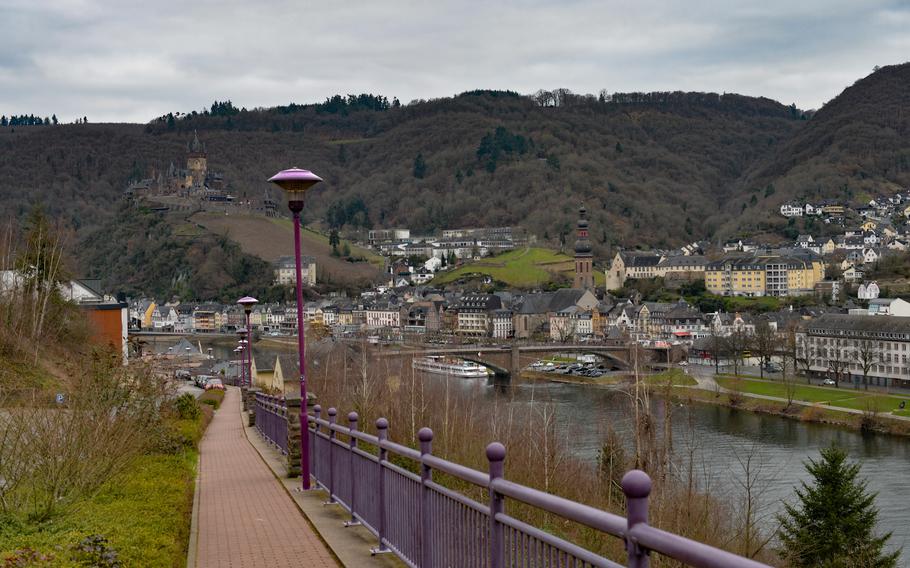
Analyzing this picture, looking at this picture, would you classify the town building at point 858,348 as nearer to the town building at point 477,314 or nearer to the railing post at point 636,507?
the town building at point 477,314

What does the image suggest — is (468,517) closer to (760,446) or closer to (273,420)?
(273,420)

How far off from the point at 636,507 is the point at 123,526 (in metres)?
4.49

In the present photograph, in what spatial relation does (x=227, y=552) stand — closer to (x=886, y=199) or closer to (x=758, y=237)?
(x=758, y=237)

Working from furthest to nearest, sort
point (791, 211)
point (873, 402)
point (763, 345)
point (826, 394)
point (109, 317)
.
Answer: point (791, 211) → point (763, 345) → point (826, 394) → point (873, 402) → point (109, 317)

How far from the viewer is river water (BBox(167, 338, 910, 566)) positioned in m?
25.5

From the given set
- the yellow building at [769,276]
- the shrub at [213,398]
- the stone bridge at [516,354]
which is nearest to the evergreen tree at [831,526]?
the shrub at [213,398]

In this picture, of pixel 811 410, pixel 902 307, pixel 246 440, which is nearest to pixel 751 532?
pixel 246 440

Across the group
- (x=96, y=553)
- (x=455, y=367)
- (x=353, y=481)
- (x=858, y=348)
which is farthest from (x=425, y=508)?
(x=455, y=367)

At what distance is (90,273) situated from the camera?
149625 mm

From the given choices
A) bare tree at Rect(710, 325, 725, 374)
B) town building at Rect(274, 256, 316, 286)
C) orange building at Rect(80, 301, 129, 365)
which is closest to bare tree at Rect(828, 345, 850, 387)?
bare tree at Rect(710, 325, 725, 374)

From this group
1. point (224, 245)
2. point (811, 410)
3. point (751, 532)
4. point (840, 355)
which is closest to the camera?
point (751, 532)

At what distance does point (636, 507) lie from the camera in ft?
10.5

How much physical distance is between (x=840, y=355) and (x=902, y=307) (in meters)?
14.8

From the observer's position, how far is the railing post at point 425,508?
5895mm
